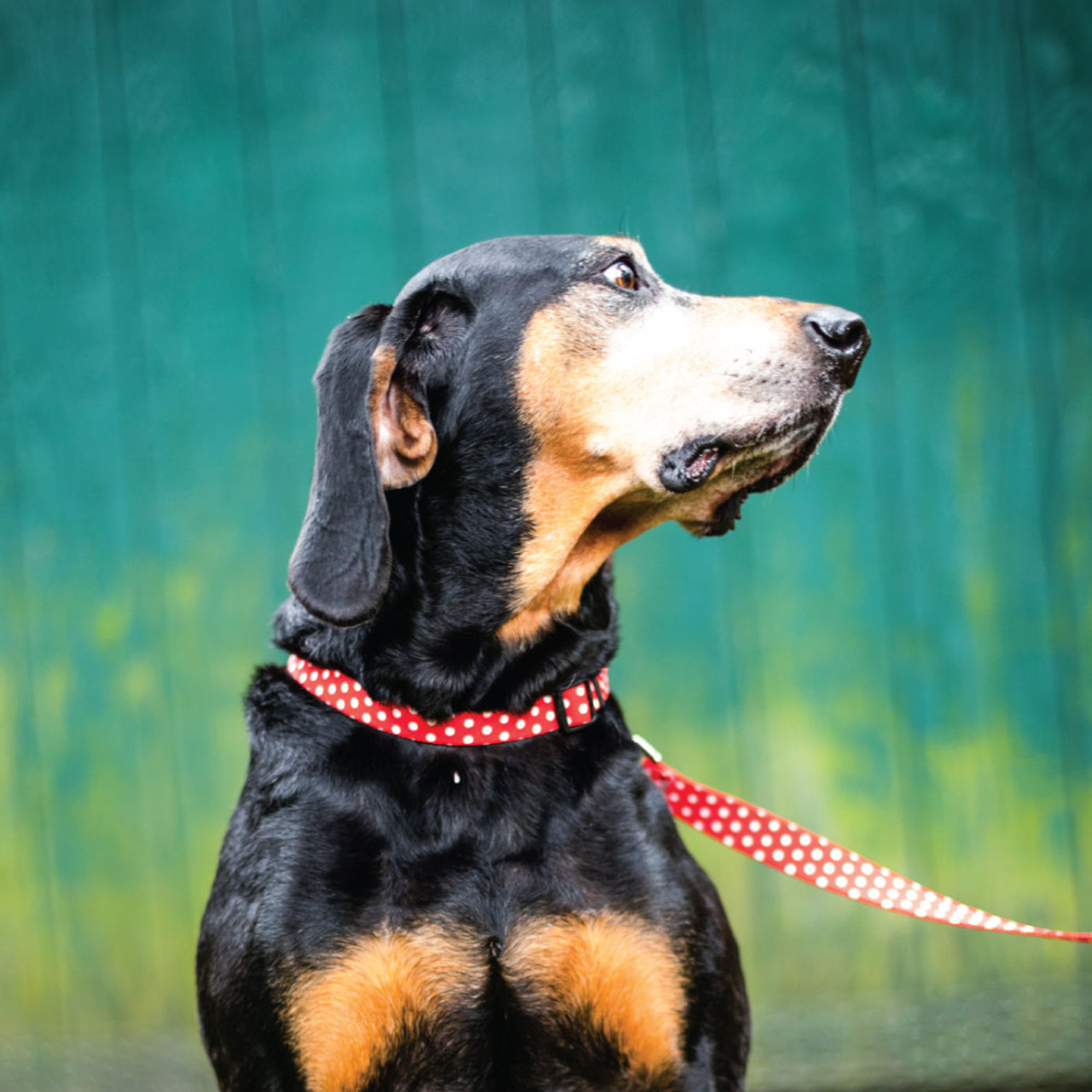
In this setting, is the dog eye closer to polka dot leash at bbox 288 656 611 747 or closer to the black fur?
the black fur

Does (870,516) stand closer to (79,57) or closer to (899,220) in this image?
(899,220)

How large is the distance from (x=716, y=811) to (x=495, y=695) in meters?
0.53

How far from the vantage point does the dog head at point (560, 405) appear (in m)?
2.10

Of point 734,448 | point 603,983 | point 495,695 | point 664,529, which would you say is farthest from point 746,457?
point 664,529

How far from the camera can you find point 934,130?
3.72 m

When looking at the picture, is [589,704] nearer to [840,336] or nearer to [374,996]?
[374,996]

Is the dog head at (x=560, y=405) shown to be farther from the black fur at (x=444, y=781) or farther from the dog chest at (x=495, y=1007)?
the dog chest at (x=495, y=1007)

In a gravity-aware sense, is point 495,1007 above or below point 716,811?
below

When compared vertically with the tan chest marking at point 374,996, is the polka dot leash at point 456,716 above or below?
above

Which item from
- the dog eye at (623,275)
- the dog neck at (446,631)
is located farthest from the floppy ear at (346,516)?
the dog eye at (623,275)

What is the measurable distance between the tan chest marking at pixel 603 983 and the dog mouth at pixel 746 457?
78 cm

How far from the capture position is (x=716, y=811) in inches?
92.4

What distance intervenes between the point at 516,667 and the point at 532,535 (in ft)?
0.79

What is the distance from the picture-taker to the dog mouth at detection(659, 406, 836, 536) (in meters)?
2.11
